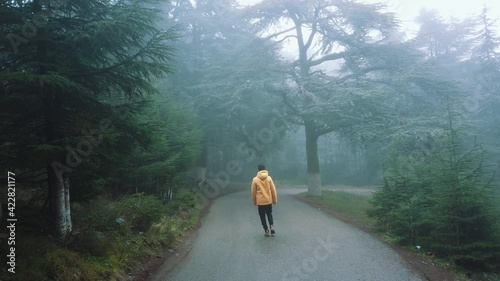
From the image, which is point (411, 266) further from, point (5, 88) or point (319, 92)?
point (319, 92)

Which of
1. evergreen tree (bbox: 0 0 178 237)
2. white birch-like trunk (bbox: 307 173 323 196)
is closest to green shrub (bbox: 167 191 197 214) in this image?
evergreen tree (bbox: 0 0 178 237)

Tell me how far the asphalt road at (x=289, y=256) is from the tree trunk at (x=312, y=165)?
9384 mm

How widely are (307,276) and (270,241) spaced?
263 cm

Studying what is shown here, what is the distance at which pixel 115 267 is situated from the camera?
235 inches

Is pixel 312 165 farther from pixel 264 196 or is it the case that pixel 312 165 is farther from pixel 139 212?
pixel 139 212

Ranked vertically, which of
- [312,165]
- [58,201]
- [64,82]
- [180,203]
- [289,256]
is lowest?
[289,256]

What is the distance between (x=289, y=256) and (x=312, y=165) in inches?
560

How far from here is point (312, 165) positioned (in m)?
21.1

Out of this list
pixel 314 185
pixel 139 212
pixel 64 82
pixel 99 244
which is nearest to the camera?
pixel 64 82

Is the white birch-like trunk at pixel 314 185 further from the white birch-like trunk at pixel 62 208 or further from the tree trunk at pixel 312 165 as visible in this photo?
the white birch-like trunk at pixel 62 208

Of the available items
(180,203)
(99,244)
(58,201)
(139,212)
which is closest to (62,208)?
(58,201)

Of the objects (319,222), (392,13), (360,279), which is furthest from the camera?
(392,13)

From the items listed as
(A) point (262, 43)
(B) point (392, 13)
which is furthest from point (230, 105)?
(B) point (392, 13)

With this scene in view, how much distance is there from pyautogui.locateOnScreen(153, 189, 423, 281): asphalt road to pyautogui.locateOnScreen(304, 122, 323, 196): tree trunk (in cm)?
938
